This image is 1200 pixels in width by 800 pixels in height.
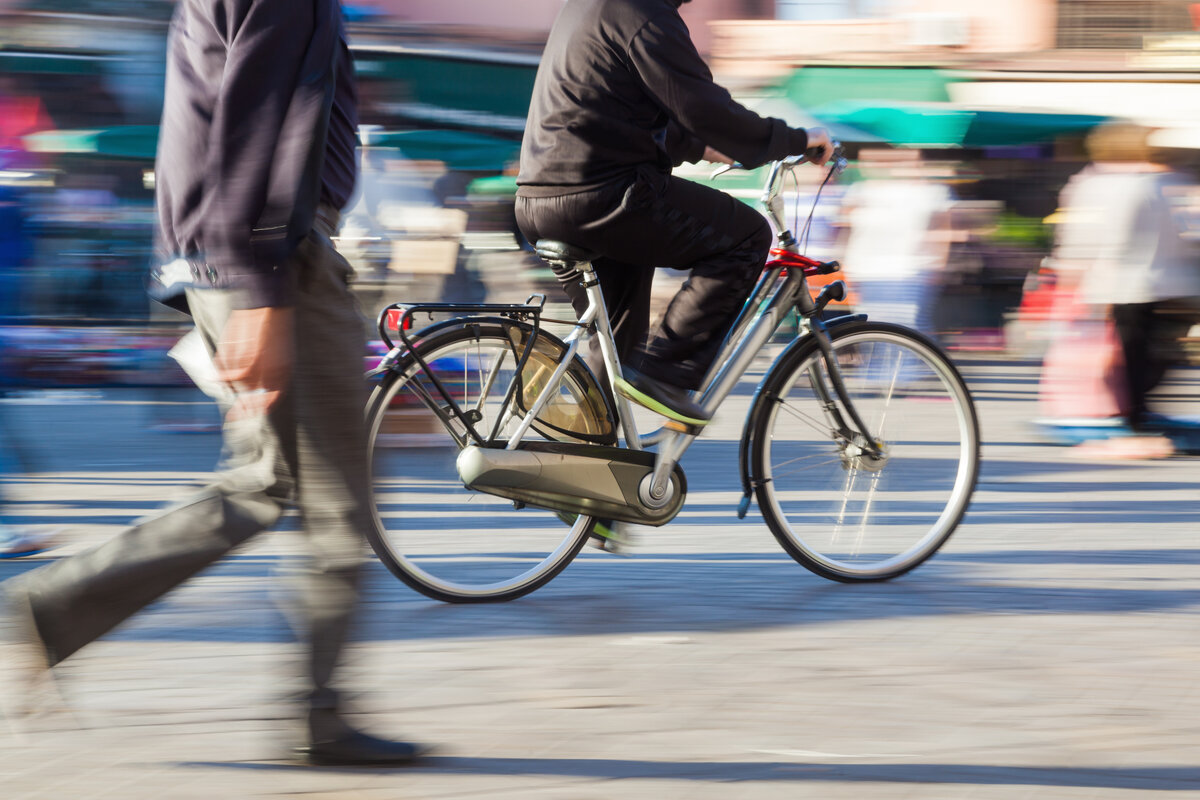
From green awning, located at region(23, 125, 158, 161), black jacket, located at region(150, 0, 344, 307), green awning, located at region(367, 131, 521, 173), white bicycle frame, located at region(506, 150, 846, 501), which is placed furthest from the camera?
green awning, located at region(367, 131, 521, 173)

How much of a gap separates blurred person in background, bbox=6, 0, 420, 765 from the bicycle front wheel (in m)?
1.88

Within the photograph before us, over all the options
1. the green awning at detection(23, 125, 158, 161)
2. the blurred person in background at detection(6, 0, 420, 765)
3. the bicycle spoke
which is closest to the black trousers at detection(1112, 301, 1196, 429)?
the bicycle spoke

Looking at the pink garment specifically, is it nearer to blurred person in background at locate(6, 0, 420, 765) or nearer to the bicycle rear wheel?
the bicycle rear wheel

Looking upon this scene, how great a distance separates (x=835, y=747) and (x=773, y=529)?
151 centimetres

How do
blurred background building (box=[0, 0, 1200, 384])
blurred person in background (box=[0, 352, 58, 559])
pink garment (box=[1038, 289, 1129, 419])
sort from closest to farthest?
blurred person in background (box=[0, 352, 58, 559]), pink garment (box=[1038, 289, 1129, 419]), blurred background building (box=[0, 0, 1200, 384])

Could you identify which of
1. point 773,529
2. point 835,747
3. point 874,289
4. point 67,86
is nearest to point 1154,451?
point 874,289

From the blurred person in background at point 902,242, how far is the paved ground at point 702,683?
4945mm

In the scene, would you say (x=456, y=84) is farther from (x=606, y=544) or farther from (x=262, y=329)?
(x=262, y=329)

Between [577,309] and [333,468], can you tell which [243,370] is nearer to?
[333,468]

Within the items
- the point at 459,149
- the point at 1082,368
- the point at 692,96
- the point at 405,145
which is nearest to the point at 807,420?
the point at 692,96

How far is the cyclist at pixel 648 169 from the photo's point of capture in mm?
4199

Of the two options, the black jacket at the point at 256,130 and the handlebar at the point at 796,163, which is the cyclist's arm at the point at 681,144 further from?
the black jacket at the point at 256,130

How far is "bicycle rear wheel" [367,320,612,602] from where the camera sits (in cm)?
427

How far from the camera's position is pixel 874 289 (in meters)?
10.6
